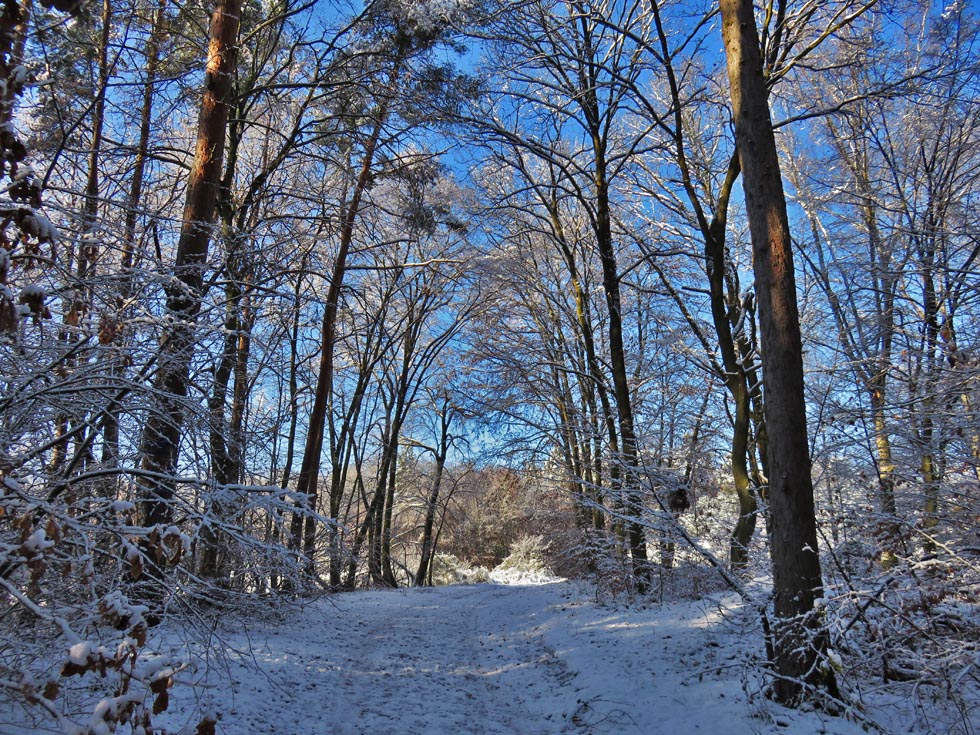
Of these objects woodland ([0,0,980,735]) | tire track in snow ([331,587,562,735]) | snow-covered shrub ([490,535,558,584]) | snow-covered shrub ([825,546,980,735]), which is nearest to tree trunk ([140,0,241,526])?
woodland ([0,0,980,735])

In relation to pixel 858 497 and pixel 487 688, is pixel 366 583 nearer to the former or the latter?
pixel 487 688

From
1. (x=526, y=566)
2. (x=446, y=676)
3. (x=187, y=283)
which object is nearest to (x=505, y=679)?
(x=446, y=676)

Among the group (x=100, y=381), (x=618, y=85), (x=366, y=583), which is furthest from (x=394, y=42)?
(x=366, y=583)

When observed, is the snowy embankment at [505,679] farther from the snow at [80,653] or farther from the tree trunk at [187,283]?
the snow at [80,653]

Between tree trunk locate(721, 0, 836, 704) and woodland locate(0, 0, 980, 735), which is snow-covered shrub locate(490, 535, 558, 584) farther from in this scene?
tree trunk locate(721, 0, 836, 704)

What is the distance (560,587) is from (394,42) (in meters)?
12.7

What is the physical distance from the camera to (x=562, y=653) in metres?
7.29

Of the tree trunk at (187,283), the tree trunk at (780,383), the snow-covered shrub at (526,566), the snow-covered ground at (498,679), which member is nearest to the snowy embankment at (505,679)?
the snow-covered ground at (498,679)

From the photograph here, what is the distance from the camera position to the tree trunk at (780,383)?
4668 mm

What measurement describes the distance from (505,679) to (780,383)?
453 centimetres

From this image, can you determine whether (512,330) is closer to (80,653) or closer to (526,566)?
(526,566)

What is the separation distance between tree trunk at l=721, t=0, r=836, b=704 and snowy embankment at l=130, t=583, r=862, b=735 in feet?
1.47

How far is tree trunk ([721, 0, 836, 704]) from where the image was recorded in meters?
4.67

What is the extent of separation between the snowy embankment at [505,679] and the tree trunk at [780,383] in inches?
17.7
